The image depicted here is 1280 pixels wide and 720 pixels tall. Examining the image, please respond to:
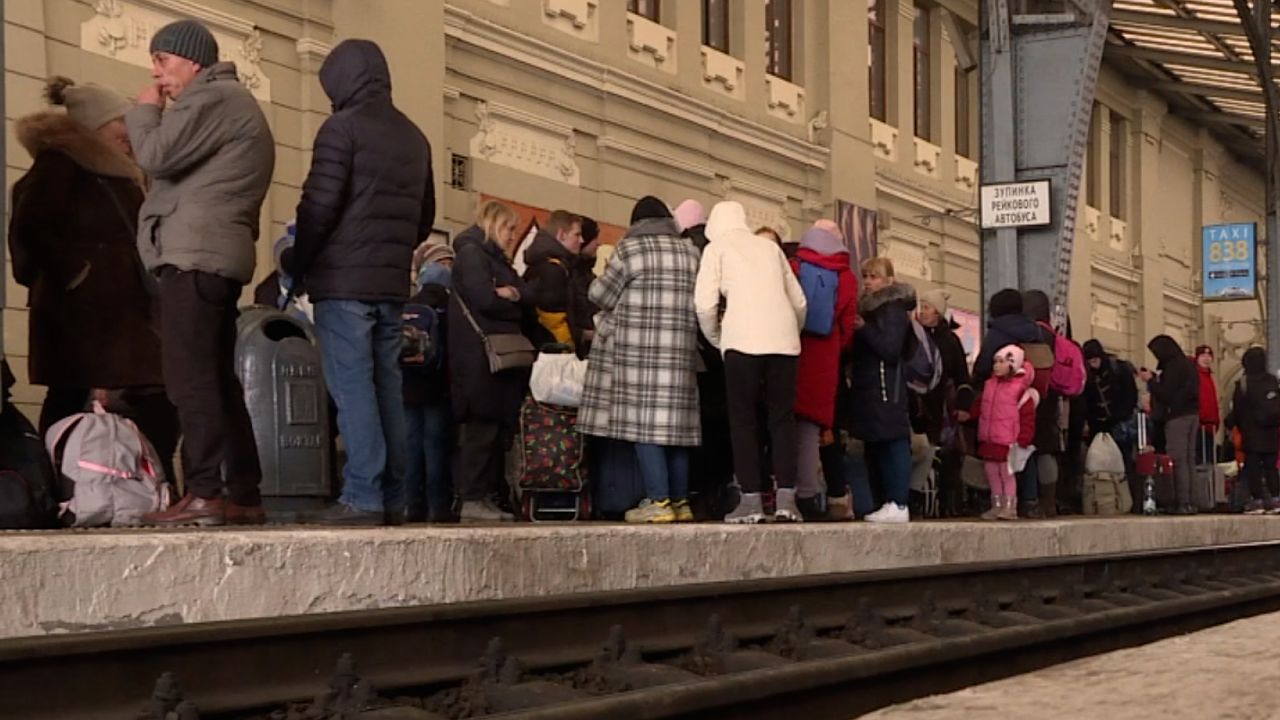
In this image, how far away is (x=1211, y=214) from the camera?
4084 centimetres

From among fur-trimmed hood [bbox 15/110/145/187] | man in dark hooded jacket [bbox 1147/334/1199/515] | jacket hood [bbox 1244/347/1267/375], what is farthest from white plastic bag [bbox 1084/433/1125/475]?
fur-trimmed hood [bbox 15/110/145/187]

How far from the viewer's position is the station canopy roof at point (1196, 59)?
28.0 metres

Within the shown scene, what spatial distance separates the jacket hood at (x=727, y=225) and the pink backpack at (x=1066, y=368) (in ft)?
15.0

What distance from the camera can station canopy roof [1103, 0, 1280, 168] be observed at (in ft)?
91.9

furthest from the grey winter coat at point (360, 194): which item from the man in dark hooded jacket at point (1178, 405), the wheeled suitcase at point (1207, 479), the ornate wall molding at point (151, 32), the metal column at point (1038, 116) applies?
the wheeled suitcase at point (1207, 479)

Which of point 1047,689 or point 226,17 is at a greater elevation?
point 226,17

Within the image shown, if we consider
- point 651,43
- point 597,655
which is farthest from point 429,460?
point 651,43

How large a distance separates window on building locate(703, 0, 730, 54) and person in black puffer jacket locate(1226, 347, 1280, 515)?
6702 millimetres

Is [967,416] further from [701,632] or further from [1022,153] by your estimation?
[701,632]

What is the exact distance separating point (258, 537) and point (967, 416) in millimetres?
8306

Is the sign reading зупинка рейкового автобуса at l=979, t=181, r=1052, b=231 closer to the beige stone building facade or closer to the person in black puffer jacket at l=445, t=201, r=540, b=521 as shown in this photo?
the beige stone building facade

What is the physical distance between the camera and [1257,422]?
18219 millimetres

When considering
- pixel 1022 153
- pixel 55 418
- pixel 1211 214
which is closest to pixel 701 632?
pixel 55 418

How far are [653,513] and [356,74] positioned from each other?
2413 mm
